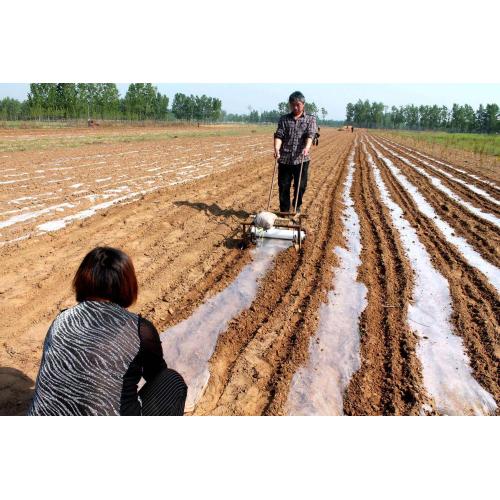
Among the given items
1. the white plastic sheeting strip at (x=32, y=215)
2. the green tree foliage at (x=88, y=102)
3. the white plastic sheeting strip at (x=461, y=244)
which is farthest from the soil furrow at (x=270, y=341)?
the green tree foliage at (x=88, y=102)

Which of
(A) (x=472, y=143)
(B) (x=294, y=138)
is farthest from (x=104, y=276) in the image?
(A) (x=472, y=143)

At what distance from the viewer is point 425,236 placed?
22.0 ft

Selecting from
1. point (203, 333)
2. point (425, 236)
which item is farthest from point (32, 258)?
point (425, 236)

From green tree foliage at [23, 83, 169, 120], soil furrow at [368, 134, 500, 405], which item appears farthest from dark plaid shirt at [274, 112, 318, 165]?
green tree foliage at [23, 83, 169, 120]

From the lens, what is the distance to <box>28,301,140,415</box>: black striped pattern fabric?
1617 mm

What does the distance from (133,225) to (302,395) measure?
15.0 ft

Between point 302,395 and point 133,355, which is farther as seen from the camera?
point 302,395

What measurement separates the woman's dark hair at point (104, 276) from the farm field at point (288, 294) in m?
1.26

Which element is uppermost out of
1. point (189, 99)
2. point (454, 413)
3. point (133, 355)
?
point (189, 99)

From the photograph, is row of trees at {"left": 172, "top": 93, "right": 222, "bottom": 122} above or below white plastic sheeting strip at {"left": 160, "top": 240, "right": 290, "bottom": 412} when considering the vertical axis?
above

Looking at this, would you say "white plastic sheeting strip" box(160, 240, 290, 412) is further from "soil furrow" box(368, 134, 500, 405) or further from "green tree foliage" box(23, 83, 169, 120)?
"green tree foliage" box(23, 83, 169, 120)

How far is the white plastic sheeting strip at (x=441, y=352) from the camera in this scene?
284cm

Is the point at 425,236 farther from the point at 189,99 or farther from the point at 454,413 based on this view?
the point at 189,99

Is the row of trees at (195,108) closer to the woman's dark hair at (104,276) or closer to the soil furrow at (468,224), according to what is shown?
the soil furrow at (468,224)
